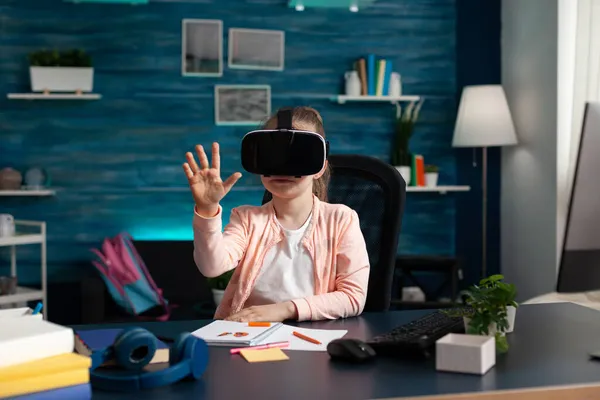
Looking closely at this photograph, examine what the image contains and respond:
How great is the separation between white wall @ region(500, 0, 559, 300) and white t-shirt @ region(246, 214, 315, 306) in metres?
2.67

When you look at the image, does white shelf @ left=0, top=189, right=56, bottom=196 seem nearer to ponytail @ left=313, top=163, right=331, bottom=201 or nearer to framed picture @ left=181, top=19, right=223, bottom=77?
framed picture @ left=181, top=19, right=223, bottom=77

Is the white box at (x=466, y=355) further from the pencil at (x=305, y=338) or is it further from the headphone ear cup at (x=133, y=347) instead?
the headphone ear cup at (x=133, y=347)

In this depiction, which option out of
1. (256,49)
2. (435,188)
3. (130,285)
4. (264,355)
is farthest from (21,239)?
(264,355)

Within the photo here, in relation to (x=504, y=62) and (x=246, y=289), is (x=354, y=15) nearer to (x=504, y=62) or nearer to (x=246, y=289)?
(x=504, y=62)

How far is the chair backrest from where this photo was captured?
205 centimetres

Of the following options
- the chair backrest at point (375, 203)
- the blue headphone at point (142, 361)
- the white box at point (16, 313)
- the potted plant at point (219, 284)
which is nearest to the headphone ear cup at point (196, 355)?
the blue headphone at point (142, 361)

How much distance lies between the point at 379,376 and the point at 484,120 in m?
3.40

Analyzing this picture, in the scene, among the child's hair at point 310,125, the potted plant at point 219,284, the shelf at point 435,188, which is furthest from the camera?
the shelf at point 435,188

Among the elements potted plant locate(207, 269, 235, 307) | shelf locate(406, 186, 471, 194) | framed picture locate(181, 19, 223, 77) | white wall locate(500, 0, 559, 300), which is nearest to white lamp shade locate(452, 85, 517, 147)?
white wall locate(500, 0, 559, 300)

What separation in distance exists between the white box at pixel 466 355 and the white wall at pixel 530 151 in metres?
3.13

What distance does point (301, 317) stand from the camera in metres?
1.66

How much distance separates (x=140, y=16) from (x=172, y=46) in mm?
249

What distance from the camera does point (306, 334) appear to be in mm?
1499

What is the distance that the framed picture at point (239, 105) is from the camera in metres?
4.62
